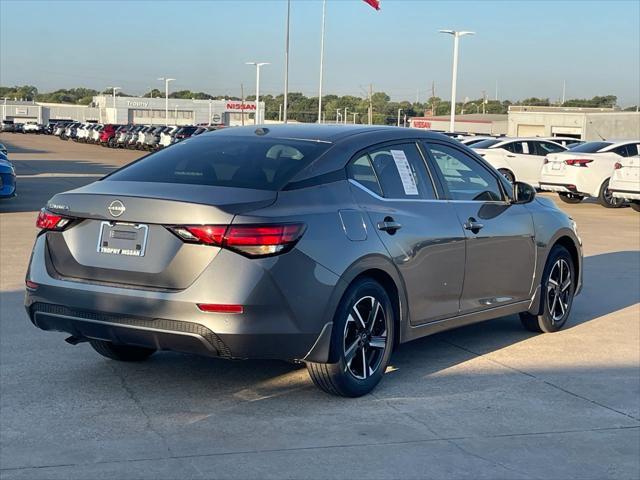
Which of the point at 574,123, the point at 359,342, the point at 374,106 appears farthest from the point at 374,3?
the point at 374,106

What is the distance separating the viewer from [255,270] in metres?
5.09

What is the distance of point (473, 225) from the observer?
22.1ft

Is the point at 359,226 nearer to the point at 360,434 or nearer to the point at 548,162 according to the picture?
the point at 360,434

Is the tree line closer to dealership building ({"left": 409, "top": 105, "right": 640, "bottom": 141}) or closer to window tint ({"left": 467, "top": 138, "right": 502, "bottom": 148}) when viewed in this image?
dealership building ({"left": 409, "top": 105, "right": 640, "bottom": 141})

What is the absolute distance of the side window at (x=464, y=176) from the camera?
6.75 m

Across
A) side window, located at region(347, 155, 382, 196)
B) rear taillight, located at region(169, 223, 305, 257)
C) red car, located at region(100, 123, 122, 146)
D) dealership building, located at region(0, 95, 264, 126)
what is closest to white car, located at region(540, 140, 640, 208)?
side window, located at region(347, 155, 382, 196)

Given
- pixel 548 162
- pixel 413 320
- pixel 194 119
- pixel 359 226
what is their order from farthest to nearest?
1. pixel 194 119
2. pixel 548 162
3. pixel 413 320
4. pixel 359 226

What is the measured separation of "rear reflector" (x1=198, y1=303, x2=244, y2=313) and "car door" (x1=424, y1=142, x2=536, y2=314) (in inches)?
83.5

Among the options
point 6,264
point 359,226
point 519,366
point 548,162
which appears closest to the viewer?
point 359,226

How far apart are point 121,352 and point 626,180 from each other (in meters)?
15.8

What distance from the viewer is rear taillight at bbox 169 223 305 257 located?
5.08 meters

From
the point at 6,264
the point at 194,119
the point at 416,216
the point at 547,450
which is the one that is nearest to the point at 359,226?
the point at 416,216

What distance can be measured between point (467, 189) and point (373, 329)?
158cm

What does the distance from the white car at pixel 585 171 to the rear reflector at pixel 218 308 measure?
1750cm
